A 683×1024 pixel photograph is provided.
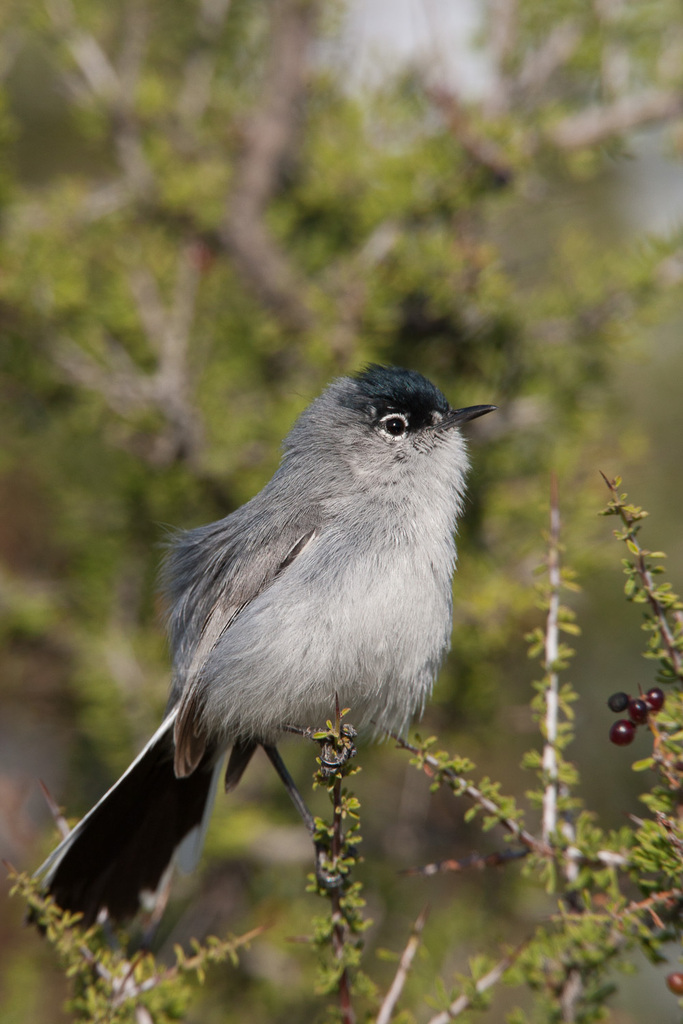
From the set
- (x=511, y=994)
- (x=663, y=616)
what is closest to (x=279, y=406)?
(x=663, y=616)

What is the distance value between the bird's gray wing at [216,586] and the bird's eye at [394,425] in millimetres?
350

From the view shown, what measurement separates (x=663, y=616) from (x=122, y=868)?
1651mm

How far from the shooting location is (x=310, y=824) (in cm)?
204

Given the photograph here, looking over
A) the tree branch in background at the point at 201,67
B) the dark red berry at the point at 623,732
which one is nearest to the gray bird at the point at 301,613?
the dark red berry at the point at 623,732

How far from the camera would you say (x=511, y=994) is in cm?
361

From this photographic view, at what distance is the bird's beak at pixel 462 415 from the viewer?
2.22m

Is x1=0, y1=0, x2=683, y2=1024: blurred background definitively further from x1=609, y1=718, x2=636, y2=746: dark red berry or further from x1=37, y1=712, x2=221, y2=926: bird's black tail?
x1=609, y1=718, x2=636, y2=746: dark red berry

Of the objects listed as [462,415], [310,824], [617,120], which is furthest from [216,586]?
[617,120]

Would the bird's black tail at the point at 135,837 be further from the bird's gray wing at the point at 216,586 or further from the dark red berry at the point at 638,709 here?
the dark red berry at the point at 638,709

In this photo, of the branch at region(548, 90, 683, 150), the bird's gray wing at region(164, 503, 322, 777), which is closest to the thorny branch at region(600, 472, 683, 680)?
the bird's gray wing at region(164, 503, 322, 777)

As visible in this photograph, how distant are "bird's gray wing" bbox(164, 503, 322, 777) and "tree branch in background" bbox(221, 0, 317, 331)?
116cm

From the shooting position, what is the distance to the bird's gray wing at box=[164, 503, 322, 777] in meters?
2.20

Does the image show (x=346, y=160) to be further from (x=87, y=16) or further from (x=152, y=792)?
(x=152, y=792)

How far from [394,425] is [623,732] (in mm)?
1159
